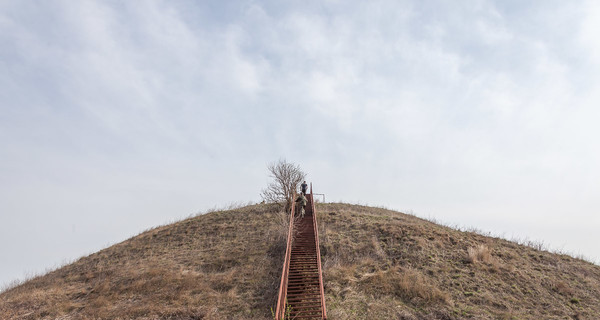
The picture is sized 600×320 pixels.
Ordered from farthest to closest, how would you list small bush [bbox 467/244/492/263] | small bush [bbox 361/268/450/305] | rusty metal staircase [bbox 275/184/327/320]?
small bush [bbox 467/244/492/263], small bush [bbox 361/268/450/305], rusty metal staircase [bbox 275/184/327/320]

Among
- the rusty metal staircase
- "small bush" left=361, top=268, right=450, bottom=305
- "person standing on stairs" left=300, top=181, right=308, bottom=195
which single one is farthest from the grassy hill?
"person standing on stairs" left=300, top=181, right=308, bottom=195

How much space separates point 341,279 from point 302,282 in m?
2.29

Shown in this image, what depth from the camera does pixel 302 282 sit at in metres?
12.3

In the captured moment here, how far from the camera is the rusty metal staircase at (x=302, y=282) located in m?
10.3

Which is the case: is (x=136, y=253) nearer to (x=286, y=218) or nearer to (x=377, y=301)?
(x=286, y=218)

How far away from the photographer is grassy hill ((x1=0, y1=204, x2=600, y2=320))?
11.6 metres

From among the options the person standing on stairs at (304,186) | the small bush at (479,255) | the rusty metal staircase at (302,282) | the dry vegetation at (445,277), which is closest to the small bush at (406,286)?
the dry vegetation at (445,277)

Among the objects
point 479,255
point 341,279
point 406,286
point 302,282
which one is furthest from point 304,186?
point 479,255

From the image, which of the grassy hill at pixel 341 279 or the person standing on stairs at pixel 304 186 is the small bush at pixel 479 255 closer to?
the grassy hill at pixel 341 279

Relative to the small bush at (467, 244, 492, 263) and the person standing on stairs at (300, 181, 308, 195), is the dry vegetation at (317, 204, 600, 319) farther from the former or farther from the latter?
the person standing on stairs at (300, 181, 308, 195)

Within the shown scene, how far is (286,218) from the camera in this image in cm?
2105

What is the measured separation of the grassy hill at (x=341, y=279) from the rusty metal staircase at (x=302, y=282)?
78 centimetres

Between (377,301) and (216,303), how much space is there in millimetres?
6199

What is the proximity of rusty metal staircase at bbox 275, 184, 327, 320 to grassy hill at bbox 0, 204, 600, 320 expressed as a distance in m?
0.78
